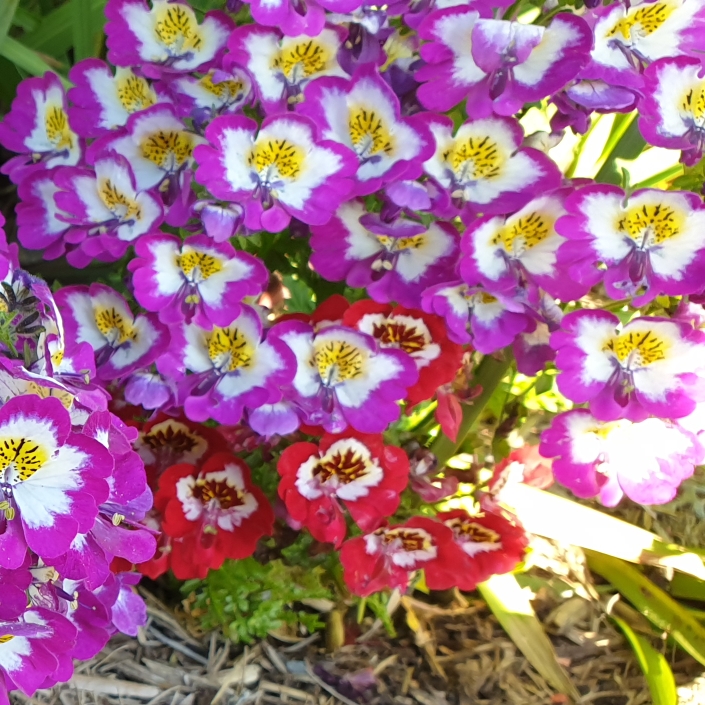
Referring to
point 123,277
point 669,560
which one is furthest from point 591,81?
point 669,560

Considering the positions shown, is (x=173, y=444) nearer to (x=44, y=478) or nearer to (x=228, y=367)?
(x=228, y=367)

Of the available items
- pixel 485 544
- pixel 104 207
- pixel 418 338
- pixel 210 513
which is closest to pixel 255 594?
pixel 210 513

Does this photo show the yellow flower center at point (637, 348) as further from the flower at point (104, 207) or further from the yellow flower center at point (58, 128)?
the yellow flower center at point (58, 128)

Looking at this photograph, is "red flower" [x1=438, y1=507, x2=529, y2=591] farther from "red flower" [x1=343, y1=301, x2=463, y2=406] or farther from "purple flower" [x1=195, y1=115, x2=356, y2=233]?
"purple flower" [x1=195, y1=115, x2=356, y2=233]

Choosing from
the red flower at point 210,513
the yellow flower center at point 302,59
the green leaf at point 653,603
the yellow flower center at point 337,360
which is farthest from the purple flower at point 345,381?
the green leaf at point 653,603

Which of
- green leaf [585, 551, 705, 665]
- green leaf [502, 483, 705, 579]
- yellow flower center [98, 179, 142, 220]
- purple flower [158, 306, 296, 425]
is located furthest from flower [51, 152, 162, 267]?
green leaf [585, 551, 705, 665]

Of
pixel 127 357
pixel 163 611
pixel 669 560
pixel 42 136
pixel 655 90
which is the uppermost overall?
pixel 655 90

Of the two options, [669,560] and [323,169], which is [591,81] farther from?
[669,560]
